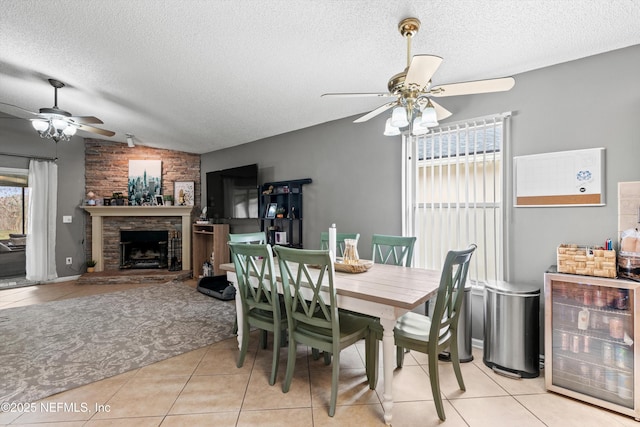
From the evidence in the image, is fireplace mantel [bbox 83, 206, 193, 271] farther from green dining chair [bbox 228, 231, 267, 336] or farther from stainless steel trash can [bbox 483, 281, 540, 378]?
stainless steel trash can [bbox 483, 281, 540, 378]

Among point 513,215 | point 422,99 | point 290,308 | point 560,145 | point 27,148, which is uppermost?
point 27,148

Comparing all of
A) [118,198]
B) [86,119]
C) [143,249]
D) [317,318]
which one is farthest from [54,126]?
[317,318]

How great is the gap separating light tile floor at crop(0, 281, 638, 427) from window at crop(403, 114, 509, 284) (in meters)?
1.01

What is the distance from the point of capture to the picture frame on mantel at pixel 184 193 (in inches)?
241

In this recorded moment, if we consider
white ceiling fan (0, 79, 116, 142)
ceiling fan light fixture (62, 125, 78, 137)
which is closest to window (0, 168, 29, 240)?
white ceiling fan (0, 79, 116, 142)

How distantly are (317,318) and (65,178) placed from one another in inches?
236

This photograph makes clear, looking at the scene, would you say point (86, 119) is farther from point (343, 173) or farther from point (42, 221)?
point (343, 173)

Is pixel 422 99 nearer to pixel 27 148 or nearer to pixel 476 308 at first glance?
pixel 476 308

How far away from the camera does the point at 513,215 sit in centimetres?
263

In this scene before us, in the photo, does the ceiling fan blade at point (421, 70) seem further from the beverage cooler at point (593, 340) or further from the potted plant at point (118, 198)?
the potted plant at point (118, 198)

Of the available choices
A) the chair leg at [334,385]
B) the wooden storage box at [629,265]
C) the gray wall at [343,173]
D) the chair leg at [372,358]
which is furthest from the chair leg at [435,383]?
the gray wall at [343,173]

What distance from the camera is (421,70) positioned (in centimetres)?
154

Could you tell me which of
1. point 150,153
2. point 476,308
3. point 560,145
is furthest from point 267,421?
point 150,153

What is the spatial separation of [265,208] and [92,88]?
2.59 meters
